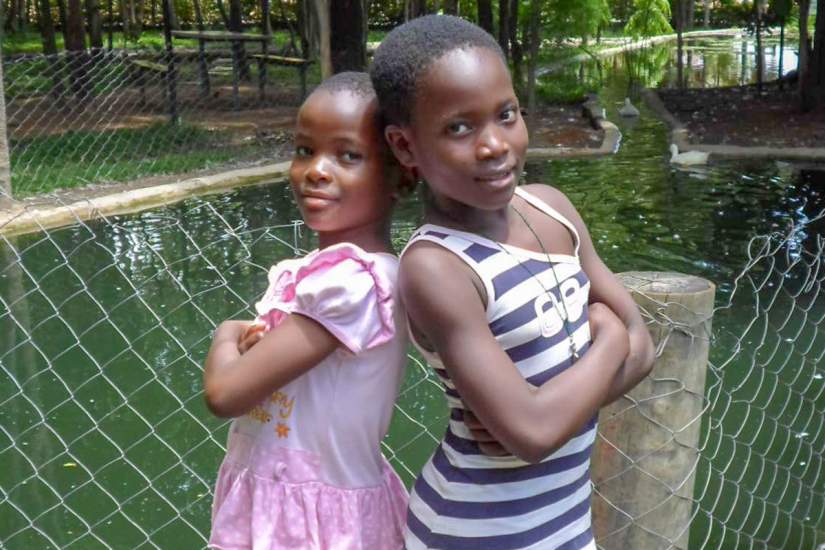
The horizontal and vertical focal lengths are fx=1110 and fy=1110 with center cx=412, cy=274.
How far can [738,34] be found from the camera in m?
40.1

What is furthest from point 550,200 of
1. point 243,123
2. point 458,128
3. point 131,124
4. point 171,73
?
point 243,123

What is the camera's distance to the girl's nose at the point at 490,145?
1410mm

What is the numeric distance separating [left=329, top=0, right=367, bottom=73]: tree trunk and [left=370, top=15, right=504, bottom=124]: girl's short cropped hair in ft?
40.4

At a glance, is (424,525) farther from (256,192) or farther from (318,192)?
(256,192)

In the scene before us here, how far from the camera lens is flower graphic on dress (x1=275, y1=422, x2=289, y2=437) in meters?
1.53

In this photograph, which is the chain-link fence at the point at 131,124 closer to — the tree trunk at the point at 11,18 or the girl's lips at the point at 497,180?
the girl's lips at the point at 497,180

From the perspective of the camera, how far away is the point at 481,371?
137 centimetres

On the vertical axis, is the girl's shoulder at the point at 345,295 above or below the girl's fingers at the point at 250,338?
above

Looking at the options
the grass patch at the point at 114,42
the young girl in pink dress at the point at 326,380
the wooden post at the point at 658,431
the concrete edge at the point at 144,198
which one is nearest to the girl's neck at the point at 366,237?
the young girl in pink dress at the point at 326,380

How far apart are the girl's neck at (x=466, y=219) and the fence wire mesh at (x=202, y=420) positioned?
22.9 inches

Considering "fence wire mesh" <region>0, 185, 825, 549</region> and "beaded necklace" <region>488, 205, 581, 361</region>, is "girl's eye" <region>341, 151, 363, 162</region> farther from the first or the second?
"fence wire mesh" <region>0, 185, 825, 549</region>

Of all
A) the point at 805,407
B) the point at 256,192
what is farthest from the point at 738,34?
the point at 805,407

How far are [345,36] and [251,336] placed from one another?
12.5m

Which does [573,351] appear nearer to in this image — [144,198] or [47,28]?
[144,198]
